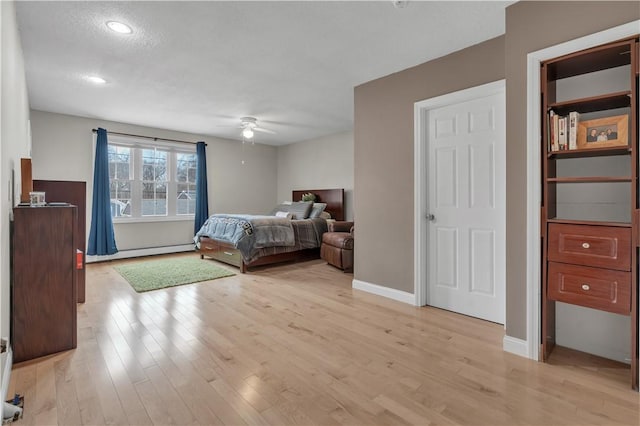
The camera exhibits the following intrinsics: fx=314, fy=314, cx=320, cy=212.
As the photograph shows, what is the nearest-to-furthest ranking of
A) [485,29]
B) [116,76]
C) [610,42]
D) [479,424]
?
[479,424]
[610,42]
[485,29]
[116,76]

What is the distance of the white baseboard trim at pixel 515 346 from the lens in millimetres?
2111

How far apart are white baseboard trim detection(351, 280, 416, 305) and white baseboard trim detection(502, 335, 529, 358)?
1.01 metres

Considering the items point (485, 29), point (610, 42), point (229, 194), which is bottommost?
point (229, 194)

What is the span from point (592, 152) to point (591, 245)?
0.57 meters

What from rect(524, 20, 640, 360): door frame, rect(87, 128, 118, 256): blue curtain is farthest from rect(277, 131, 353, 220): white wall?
rect(524, 20, 640, 360): door frame

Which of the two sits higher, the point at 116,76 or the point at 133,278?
the point at 116,76

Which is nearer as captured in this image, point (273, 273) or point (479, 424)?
point (479, 424)

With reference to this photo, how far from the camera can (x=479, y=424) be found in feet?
4.73

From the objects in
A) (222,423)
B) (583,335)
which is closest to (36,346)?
(222,423)

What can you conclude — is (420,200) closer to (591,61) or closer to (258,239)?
(591,61)

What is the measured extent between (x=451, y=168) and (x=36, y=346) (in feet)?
11.5

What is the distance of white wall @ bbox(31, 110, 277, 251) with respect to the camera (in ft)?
15.9

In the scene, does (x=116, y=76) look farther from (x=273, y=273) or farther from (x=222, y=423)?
(x=222, y=423)

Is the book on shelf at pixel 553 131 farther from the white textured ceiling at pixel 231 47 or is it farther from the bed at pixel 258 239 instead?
the bed at pixel 258 239
